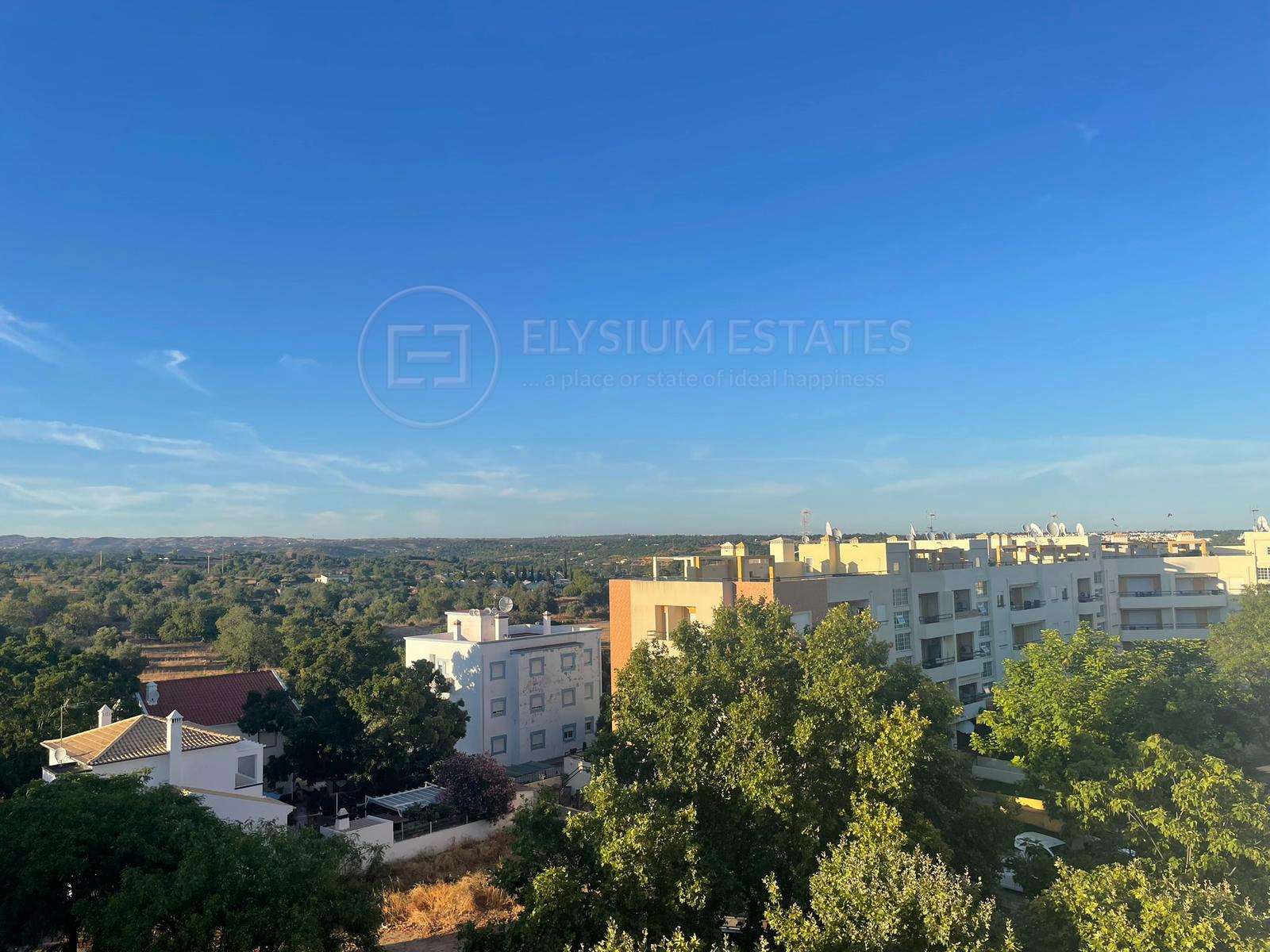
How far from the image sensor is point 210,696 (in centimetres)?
3559

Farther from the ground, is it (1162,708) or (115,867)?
(1162,708)

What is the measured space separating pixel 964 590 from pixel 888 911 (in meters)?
31.4

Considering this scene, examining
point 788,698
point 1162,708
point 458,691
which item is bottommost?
point 458,691

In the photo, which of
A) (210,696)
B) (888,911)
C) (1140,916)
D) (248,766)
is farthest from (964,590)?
(210,696)

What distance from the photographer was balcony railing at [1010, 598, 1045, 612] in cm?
4294

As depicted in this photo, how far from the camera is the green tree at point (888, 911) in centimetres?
1009

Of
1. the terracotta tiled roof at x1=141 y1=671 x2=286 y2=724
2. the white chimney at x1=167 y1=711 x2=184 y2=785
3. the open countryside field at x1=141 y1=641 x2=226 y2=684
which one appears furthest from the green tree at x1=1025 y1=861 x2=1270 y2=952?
the open countryside field at x1=141 y1=641 x2=226 y2=684

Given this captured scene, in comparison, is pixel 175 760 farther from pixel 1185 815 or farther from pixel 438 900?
pixel 1185 815

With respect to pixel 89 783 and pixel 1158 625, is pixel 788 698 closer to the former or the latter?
pixel 89 783

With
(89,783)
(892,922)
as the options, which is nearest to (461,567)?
(89,783)

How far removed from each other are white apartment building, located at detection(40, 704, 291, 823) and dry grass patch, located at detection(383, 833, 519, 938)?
392 cm

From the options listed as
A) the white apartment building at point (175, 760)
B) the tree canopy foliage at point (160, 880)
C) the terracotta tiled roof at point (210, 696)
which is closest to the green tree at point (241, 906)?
the tree canopy foliage at point (160, 880)

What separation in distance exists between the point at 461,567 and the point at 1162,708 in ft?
383

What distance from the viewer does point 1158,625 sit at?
4962cm
